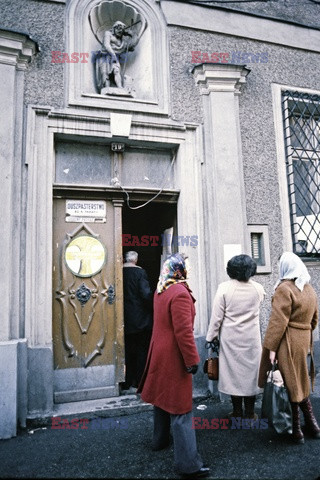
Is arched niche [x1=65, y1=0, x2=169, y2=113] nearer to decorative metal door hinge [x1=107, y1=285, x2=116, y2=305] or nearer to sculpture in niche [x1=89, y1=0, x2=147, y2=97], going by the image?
sculpture in niche [x1=89, y1=0, x2=147, y2=97]

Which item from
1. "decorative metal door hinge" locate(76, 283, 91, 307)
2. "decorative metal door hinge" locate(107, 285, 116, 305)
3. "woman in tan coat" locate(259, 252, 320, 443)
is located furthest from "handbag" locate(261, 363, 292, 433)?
"decorative metal door hinge" locate(76, 283, 91, 307)

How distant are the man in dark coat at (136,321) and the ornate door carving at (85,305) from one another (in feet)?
0.50

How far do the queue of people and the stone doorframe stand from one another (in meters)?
1.08

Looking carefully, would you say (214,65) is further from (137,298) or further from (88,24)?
(137,298)

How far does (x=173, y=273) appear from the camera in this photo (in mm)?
2756

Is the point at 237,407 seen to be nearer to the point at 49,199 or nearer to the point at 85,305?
the point at 85,305

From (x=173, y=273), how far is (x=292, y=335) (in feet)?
3.74

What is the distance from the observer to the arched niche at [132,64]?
4387mm

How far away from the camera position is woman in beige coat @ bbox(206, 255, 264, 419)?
3205 mm

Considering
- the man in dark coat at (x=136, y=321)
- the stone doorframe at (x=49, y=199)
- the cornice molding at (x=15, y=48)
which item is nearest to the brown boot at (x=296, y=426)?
the stone doorframe at (x=49, y=199)

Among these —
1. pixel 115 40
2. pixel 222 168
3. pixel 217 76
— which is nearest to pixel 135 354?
pixel 222 168

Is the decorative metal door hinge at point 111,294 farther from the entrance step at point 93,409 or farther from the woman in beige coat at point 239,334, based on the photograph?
the woman in beige coat at point 239,334

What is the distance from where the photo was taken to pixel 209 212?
450 centimetres

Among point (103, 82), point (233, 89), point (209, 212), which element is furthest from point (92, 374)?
point (233, 89)
